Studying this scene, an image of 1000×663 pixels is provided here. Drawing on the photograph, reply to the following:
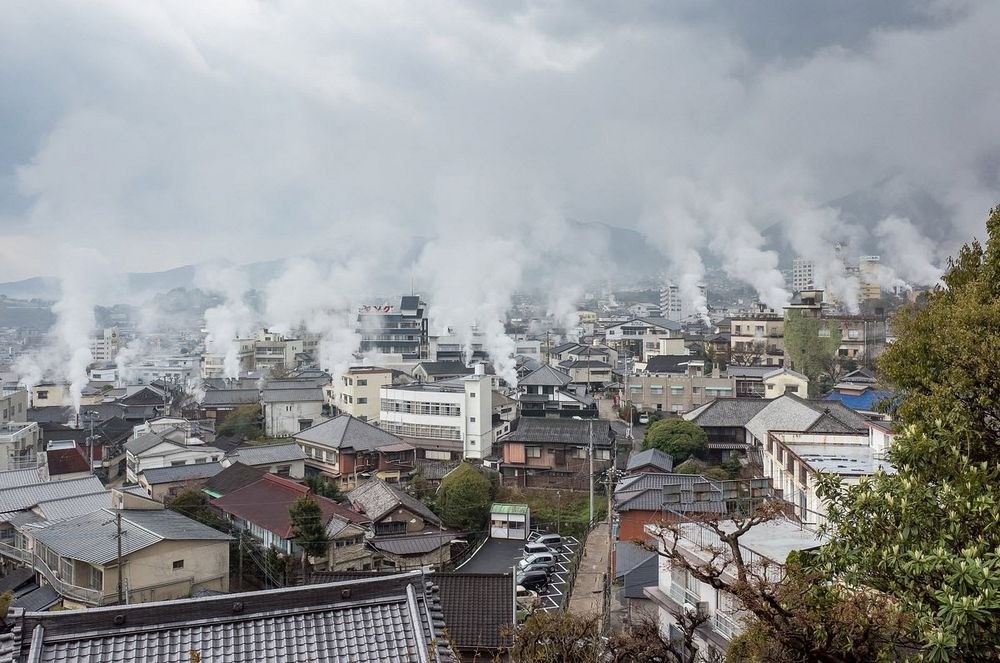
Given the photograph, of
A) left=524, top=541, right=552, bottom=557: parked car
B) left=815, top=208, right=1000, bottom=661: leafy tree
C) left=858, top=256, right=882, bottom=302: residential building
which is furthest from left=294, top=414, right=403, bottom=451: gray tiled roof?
left=858, top=256, right=882, bottom=302: residential building

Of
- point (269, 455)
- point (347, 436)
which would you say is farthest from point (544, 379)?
point (269, 455)

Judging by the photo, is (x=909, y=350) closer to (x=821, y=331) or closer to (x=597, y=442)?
(x=597, y=442)

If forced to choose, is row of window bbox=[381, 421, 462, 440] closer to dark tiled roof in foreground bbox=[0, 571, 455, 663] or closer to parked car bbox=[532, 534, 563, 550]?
parked car bbox=[532, 534, 563, 550]

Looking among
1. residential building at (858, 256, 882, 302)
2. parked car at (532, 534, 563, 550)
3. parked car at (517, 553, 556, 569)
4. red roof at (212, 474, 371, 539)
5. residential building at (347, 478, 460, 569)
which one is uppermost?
residential building at (858, 256, 882, 302)

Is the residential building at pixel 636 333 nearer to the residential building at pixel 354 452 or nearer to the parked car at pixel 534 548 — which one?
the residential building at pixel 354 452

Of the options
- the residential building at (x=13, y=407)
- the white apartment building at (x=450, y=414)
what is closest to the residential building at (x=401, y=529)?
the white apartment building at (x=450, y=414)

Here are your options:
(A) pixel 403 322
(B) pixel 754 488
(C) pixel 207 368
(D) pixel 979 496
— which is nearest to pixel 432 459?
(B) pixel 754 488
